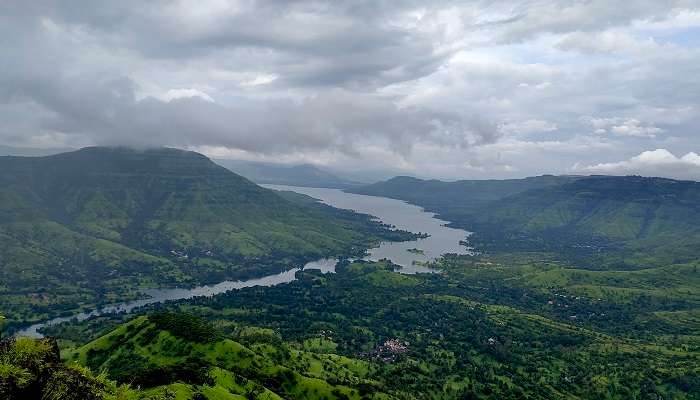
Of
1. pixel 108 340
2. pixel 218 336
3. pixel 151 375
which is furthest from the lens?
pixel 108 340

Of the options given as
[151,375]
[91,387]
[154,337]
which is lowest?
[154,337]

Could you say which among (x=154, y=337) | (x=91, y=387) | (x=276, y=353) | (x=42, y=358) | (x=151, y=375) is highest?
(x=42, y=358)

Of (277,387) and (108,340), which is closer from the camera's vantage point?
(277,387)

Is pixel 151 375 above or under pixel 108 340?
above

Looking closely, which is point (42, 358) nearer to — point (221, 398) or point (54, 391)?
point (54, 391)

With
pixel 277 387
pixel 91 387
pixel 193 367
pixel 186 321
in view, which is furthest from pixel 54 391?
pixel 186 321

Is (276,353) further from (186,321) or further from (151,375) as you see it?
(151,375)

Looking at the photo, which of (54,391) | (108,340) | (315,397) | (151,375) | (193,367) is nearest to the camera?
(54,391)

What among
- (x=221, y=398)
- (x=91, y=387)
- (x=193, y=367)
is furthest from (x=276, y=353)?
(x=91, y=387)

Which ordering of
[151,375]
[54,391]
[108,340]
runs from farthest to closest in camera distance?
1. [108,340]
2. [151,375]
3. [54,391]
